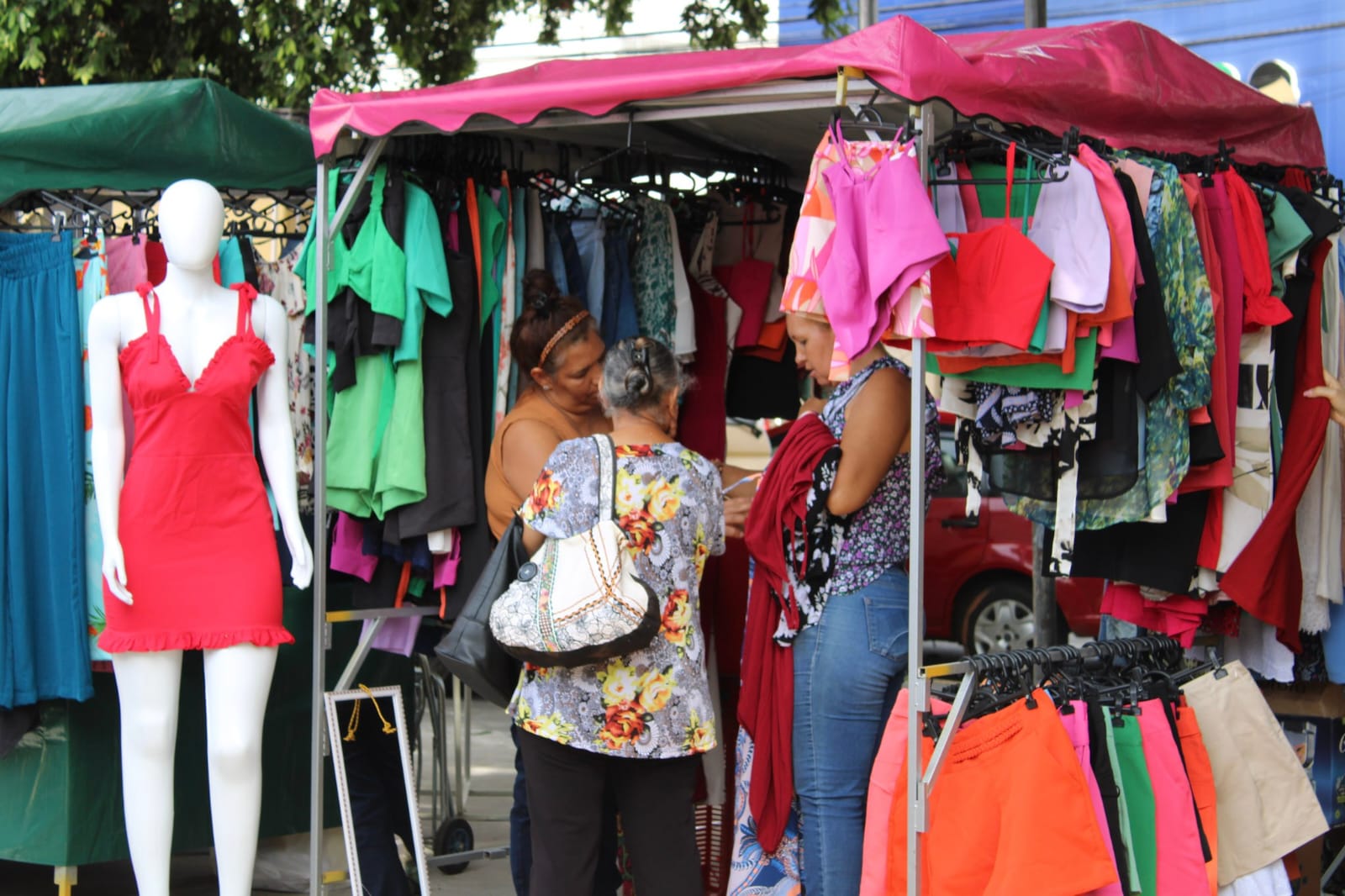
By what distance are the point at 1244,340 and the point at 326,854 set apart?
3.37 m

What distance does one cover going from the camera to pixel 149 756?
3980 millimetres

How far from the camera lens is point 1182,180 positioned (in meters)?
4.02

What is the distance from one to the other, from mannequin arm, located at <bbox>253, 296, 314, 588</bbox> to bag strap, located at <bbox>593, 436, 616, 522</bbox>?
3.20ft

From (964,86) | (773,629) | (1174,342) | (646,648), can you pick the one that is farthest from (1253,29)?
(646,648)

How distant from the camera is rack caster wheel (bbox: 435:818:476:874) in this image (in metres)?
5.53

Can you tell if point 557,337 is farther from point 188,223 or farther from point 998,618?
point 998,618

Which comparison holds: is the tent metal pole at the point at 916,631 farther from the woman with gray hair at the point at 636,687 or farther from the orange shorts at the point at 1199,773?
the orange shorts at the point at 1199,773

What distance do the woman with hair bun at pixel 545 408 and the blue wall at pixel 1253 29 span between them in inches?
191

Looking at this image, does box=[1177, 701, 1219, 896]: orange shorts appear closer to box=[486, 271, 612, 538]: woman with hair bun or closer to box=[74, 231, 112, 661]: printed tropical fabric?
box=[486, 271, 612, 538]: woman with hair bun

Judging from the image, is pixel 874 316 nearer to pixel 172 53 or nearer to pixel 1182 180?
pixel 1182 180

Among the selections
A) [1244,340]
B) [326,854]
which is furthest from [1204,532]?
[326,854]

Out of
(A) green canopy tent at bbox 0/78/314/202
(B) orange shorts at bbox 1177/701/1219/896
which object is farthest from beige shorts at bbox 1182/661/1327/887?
(A) green canopy tent at bbox 0/78/314/202

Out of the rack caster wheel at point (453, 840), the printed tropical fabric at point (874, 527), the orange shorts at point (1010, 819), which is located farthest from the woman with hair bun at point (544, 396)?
the rack caster wheel at point (453, 840)

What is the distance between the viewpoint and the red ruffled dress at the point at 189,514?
153 inches
